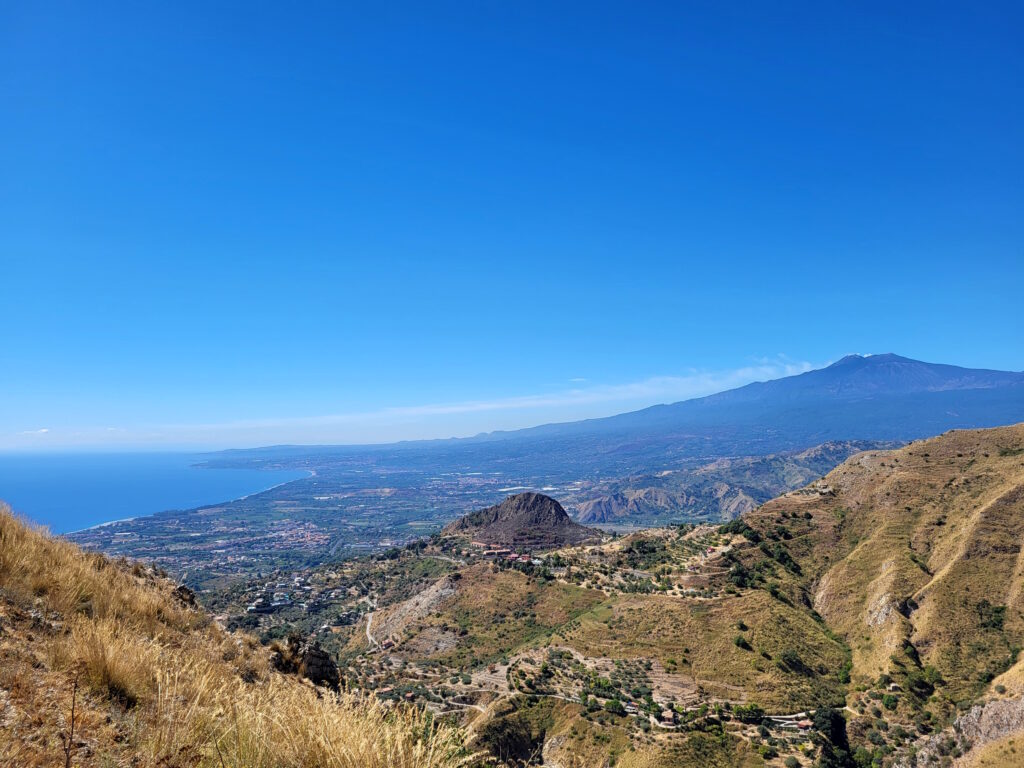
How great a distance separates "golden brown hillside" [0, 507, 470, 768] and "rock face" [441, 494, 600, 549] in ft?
270

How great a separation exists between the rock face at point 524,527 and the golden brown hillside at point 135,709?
82387 mm

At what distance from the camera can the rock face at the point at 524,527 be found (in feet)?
287

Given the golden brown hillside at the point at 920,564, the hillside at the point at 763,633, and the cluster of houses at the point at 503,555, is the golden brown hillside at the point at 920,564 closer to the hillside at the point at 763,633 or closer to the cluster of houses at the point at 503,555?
the hillside at the point at 763,633

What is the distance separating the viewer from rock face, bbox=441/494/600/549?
8756cm

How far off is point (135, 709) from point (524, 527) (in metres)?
92.4

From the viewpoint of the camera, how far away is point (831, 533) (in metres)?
52.6

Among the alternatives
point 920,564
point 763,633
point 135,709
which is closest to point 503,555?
point 763,633

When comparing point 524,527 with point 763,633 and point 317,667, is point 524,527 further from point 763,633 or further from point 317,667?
point 317,667

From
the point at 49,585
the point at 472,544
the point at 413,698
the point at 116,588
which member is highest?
the point at 49,585

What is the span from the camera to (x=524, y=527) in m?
92.8

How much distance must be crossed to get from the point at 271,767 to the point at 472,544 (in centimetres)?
8710

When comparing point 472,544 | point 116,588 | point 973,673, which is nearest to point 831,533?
point 973,673

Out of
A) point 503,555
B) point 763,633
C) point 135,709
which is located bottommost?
point 503,555

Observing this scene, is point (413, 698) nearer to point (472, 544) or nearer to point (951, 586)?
point (951, 586)
